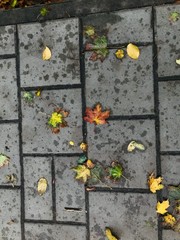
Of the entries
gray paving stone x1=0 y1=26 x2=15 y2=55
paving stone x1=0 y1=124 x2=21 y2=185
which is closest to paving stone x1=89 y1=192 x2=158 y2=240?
paving stone x1=0 y1=124 x2=21 y2=185

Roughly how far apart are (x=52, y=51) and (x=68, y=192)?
3.80ft

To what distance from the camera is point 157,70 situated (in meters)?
2.84

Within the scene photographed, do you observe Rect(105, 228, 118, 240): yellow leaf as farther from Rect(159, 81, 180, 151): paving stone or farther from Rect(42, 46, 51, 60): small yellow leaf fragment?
Rect(42, 46, 51, 60): small yellow leaf fragment

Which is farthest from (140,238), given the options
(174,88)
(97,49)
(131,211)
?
(97,49)

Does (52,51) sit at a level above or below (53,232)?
above

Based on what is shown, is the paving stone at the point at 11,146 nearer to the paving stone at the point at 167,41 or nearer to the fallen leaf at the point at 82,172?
the fallen leaf at the point at 82,172

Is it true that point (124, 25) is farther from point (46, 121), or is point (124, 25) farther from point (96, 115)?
point (46, 121)

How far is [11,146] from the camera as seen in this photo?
10.5 feet

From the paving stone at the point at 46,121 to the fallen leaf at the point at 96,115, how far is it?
2.8 inches

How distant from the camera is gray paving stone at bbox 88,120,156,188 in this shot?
9.40ft

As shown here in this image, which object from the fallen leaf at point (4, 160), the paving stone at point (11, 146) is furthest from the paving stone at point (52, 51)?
the fallen leaf at point (4, 160)

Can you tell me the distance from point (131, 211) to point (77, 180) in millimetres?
493

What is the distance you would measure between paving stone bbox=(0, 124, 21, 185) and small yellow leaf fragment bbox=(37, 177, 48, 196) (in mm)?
194

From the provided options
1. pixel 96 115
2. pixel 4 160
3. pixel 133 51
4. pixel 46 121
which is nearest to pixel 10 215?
pixel 4 160
